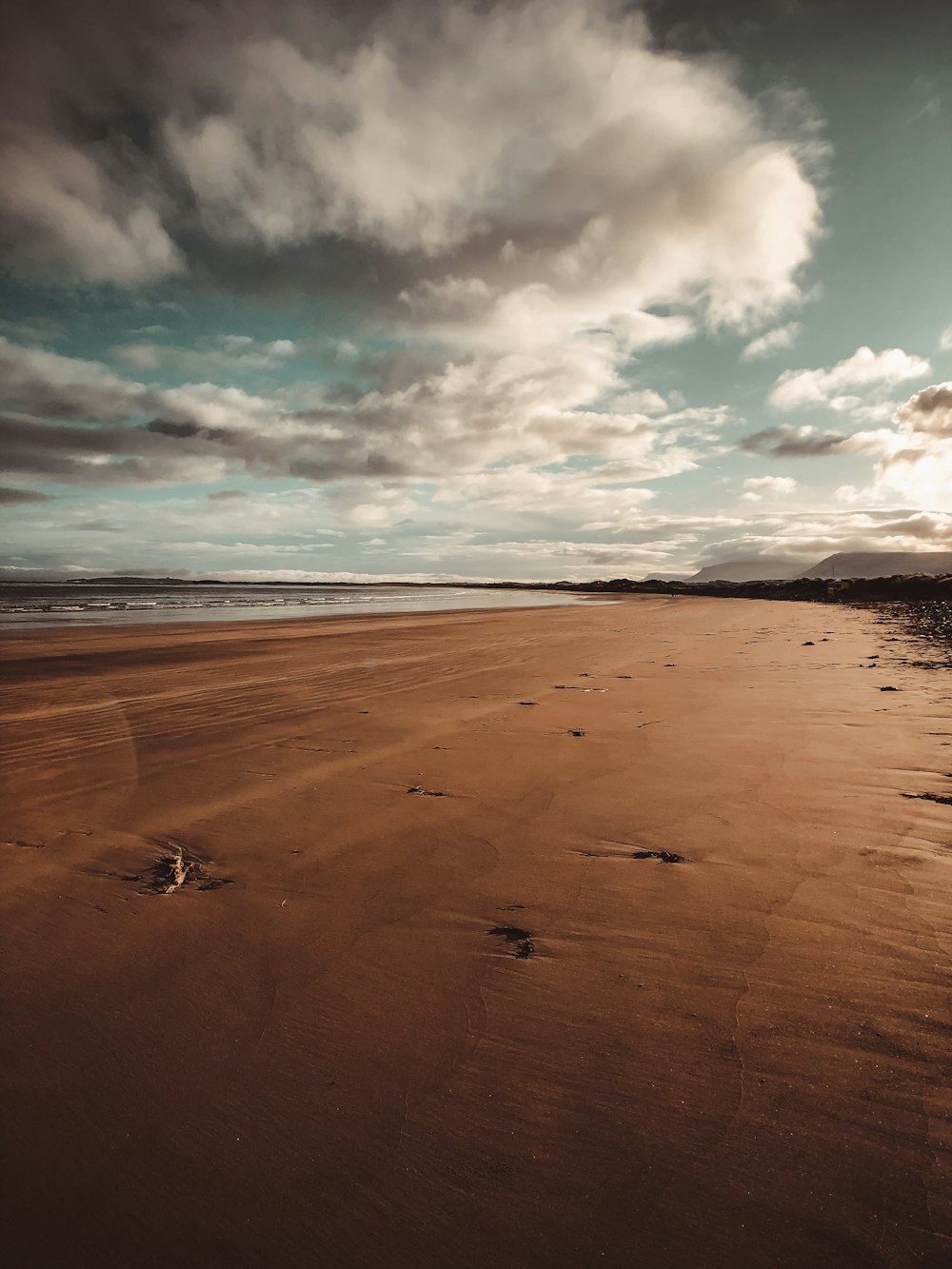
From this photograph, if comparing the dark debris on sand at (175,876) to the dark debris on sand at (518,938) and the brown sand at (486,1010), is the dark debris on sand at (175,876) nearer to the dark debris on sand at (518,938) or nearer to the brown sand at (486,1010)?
the brown sand at (486,1010)

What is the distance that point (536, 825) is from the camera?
11.1 ft

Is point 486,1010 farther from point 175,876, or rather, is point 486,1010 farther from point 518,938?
point 175,876

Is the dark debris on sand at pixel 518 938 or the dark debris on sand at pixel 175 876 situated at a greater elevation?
the dark debris on sand at pixel 518 938

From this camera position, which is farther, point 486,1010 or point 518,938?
point 518,938

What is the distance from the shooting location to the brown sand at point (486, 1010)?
138 centimetres

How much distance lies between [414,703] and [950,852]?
5046mm

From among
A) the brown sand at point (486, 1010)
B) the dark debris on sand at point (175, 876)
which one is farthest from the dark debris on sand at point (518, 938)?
the dark debris on sand at point (175, 876)

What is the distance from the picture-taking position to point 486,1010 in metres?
2.00

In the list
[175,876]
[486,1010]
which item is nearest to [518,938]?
[486,1010]

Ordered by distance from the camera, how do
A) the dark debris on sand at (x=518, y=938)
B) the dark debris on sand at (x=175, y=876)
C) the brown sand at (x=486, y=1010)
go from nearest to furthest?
the brown sand at (x=486, y=1010) → the dark debris on sand at (x=518, y=938) → the dark debris on sand at (x=175, y=876)

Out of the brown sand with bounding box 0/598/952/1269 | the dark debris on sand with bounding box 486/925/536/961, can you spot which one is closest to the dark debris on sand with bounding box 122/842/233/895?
the brown sand with bounding box 0/598/952/1269

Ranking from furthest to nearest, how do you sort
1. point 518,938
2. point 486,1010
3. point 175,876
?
→ point 175,876, point 518,938, point 486,1010

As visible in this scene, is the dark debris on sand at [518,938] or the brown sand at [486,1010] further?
the dark debris on sand at [518,938]

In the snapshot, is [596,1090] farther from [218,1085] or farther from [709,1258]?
[218,1085]
